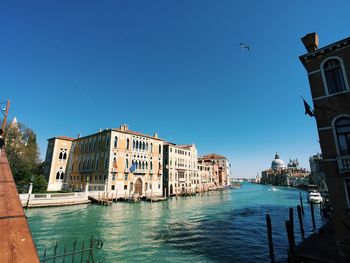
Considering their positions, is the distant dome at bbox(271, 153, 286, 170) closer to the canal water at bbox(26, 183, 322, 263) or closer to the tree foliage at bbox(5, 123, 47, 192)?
the canal water at bbox(26, 183, 322, 263)

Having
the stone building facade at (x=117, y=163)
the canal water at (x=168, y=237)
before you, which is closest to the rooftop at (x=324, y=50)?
the canal water at (x=168, y=237)

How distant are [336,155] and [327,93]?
2.83 m

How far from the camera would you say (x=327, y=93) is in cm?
948

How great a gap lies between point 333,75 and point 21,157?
3663 centimetres

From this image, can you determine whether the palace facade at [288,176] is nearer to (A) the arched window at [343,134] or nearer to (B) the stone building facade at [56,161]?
(B) the stone building facade at [56,161]

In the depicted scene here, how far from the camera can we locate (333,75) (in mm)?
9578

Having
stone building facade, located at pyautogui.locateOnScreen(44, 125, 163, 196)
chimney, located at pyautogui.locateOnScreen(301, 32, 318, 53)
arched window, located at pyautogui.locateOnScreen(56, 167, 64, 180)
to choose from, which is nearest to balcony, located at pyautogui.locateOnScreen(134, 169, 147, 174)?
stone building facade, located at pyautogui.locateOnScreen(44, 125, 163, 196)

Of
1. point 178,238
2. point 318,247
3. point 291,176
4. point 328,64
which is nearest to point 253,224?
point 178,238

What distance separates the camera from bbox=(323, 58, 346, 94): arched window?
9336 millimetres

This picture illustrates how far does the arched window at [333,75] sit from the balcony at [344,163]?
3016mm

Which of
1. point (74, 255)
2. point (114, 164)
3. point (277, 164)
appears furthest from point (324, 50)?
point (277, 164)

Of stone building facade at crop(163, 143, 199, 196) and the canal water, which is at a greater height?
stone building facade at crop(163, 143, 199, 196)

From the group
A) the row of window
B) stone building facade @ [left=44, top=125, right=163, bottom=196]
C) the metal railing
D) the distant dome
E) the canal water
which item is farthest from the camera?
the distant dome

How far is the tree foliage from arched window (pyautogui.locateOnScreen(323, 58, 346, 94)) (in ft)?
106
